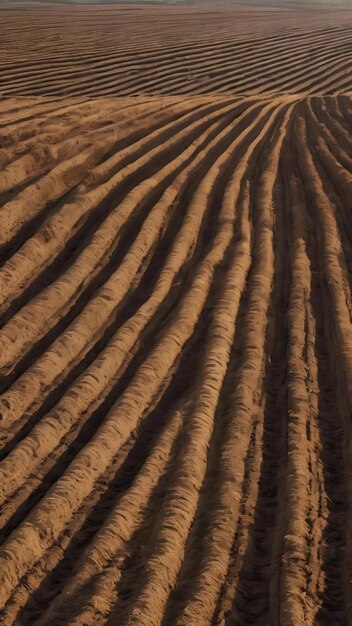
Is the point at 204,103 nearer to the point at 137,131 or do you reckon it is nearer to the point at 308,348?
the point at 137,131

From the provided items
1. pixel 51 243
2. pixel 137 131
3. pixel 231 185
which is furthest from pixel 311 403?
pixel 137 131

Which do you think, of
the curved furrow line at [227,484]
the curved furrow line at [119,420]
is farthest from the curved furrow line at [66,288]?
the curved furrow line at [227,484]

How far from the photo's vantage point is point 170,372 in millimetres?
6320

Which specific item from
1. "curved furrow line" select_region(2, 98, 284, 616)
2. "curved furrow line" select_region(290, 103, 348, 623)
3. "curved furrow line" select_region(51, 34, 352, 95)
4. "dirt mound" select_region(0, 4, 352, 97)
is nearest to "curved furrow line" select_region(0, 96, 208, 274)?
"curved furrow line" select_region(2, 98, 284, 616)

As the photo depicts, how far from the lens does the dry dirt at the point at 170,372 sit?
422cm

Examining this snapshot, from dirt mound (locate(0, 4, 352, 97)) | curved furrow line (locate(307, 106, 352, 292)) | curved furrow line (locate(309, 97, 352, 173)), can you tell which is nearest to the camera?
curved furrow line (locate(307, 106, 352, 292))

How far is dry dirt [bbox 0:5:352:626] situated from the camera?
4.22 meters

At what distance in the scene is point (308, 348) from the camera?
6.76m

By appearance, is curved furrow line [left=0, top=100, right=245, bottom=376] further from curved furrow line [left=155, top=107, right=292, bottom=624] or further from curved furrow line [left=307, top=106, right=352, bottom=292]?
curved furrow line [left=307, top=106, right=352, bottom=292]

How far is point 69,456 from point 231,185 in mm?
6789

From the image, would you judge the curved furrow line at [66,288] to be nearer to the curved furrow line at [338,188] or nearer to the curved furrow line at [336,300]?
the curved furrow line at [336,300]

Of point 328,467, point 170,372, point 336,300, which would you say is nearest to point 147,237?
point 336,300

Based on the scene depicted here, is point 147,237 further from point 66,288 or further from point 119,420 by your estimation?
point 119,420

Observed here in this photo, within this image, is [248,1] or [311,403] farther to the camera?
[248,1]
